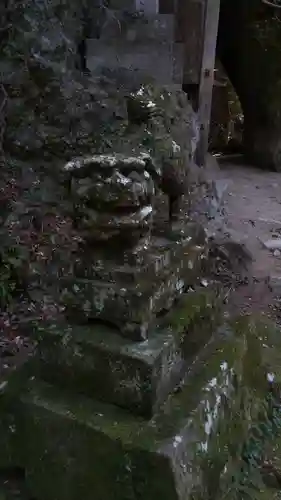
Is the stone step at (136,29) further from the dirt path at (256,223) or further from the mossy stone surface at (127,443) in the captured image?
the mossy stone surface at (127,443)

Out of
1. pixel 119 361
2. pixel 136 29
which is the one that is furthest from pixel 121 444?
pixel 136 29

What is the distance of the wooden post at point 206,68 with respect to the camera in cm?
625

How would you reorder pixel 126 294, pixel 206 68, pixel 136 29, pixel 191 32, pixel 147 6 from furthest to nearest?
pixel 206 68
pixel 191 32
pixel 147 6
pixel 136 29
pixel 126 294

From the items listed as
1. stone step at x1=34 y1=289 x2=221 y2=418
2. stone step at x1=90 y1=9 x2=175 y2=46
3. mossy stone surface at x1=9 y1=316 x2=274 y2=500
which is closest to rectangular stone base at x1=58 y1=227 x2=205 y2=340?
stone step at x1=34 y1=289 x2=221 y2=418

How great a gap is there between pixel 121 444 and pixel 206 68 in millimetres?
5678

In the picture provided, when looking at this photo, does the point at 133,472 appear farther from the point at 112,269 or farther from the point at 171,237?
the point at 171,237

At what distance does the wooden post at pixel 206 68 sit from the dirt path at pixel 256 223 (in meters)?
0.61

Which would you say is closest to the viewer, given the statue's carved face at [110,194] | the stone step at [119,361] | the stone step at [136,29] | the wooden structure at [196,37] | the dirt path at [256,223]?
the statue's carved face at [110,194]

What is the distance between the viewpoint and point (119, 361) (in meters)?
1.64

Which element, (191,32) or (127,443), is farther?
(191,32)

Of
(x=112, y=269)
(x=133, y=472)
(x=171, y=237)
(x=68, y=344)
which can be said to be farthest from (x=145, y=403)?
(x=171, y=237)

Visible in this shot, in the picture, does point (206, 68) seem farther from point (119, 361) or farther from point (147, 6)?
point (119, 361)

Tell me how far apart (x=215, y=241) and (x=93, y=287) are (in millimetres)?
2759

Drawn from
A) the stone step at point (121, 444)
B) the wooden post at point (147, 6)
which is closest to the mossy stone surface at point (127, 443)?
the stone step at point (121, 444)
